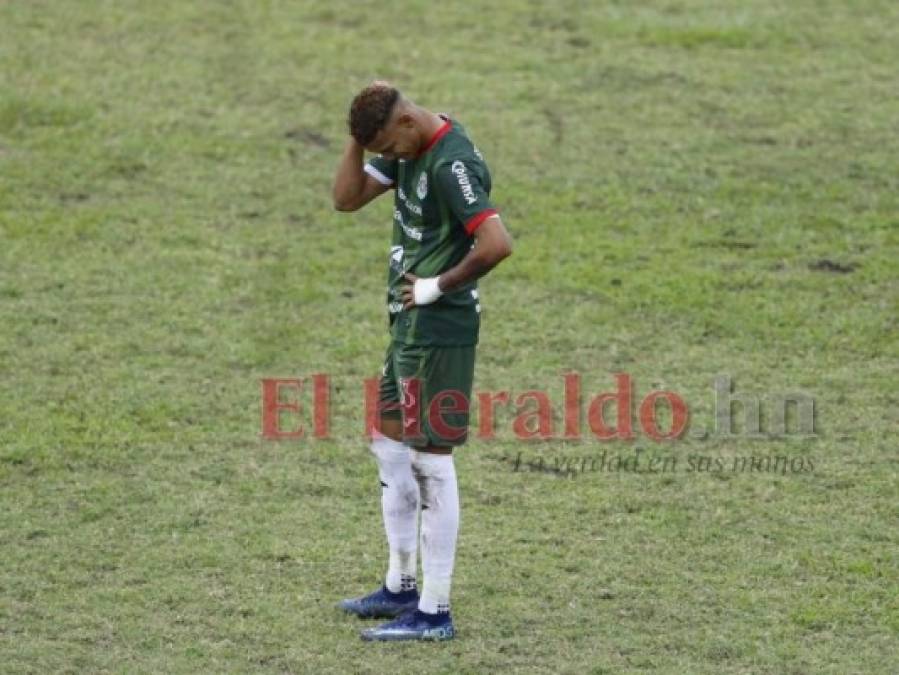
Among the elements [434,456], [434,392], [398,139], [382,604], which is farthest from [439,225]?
[382,604]

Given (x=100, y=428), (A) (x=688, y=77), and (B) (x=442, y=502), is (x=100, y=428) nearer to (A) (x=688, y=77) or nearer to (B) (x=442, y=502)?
(B) (x=442, y=502)

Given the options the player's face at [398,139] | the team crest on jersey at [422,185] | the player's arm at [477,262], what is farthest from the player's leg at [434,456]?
the player's face at [398,139]

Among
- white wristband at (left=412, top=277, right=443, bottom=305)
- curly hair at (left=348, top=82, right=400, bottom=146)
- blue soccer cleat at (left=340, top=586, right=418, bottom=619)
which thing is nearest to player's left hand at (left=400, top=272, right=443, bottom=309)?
white wristband at (left=412, top=277, right=443, bottom=305)

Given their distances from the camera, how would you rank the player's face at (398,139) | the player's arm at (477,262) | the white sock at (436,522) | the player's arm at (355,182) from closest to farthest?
the player's arm at (477,262), the player's face at (398,139), the white sock at (436,522), the player's arm at (355,182)

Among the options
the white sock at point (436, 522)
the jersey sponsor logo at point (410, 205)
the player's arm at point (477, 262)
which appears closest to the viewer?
the player's arm at point (477, 262)

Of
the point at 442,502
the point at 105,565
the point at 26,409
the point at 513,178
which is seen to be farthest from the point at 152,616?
the point at 513,178

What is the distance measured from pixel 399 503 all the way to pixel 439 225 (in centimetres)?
115

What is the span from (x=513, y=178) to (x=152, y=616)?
616cm

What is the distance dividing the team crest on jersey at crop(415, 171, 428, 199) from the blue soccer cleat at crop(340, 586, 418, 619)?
5.43 ft

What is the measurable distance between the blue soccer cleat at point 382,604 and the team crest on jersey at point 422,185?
1.65 metres

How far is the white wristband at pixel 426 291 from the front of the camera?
6.75 meters

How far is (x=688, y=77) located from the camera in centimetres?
1434

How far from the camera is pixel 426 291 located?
6773 mm

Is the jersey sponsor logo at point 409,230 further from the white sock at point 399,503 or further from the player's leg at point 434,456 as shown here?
the white sock at point 399,503
